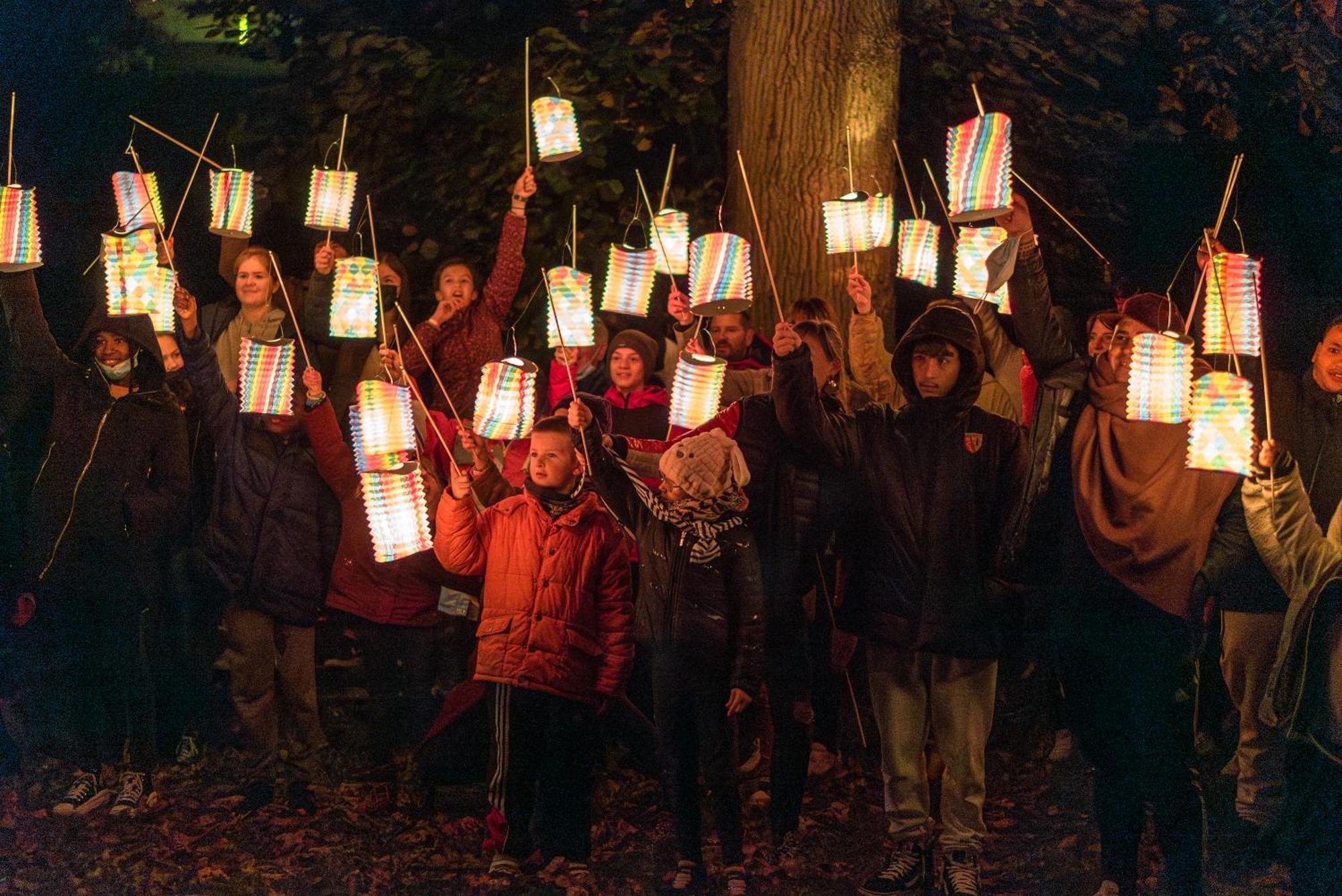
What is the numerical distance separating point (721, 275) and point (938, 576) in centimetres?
162

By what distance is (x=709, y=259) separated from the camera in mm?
7379

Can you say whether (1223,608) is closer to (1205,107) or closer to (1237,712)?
(1237,712)

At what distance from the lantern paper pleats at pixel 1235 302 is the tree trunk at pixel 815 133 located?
6.19 feet

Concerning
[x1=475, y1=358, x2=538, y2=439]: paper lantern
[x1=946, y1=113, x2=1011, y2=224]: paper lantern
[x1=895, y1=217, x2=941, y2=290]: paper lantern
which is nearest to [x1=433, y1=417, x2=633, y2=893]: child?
[x1=475, y1=358, x2=538, y2=439]: paper lantern

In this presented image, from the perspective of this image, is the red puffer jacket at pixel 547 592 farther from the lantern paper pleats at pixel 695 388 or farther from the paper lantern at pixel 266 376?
the paper lantern at pixel 266 376

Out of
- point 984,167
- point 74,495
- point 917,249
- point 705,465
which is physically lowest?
point 74,495

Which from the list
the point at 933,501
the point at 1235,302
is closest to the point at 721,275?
the point at 933,501

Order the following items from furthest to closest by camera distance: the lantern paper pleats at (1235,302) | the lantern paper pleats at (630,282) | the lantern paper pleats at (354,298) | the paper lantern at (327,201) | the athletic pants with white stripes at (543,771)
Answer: the paper lantern at (327,201) → the lantern paper pleats at (630,282) → the lantern paper pleats at (354,298) → the athletic pants with white stripes at (543,771) → the lantern paper pleats at (1235,302)

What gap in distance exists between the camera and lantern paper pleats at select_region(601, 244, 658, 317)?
25.0 feet

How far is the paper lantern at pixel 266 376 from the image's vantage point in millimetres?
7258

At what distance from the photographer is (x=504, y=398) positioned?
7.02m

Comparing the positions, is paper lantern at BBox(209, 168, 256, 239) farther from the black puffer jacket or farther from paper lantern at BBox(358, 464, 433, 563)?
paper lantern at BBox(358, 464, 433, 563)

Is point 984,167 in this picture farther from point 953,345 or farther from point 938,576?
point 938,576

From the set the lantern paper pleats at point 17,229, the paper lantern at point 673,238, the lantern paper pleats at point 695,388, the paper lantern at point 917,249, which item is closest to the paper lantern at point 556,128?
the paper lantern at point 673,238
